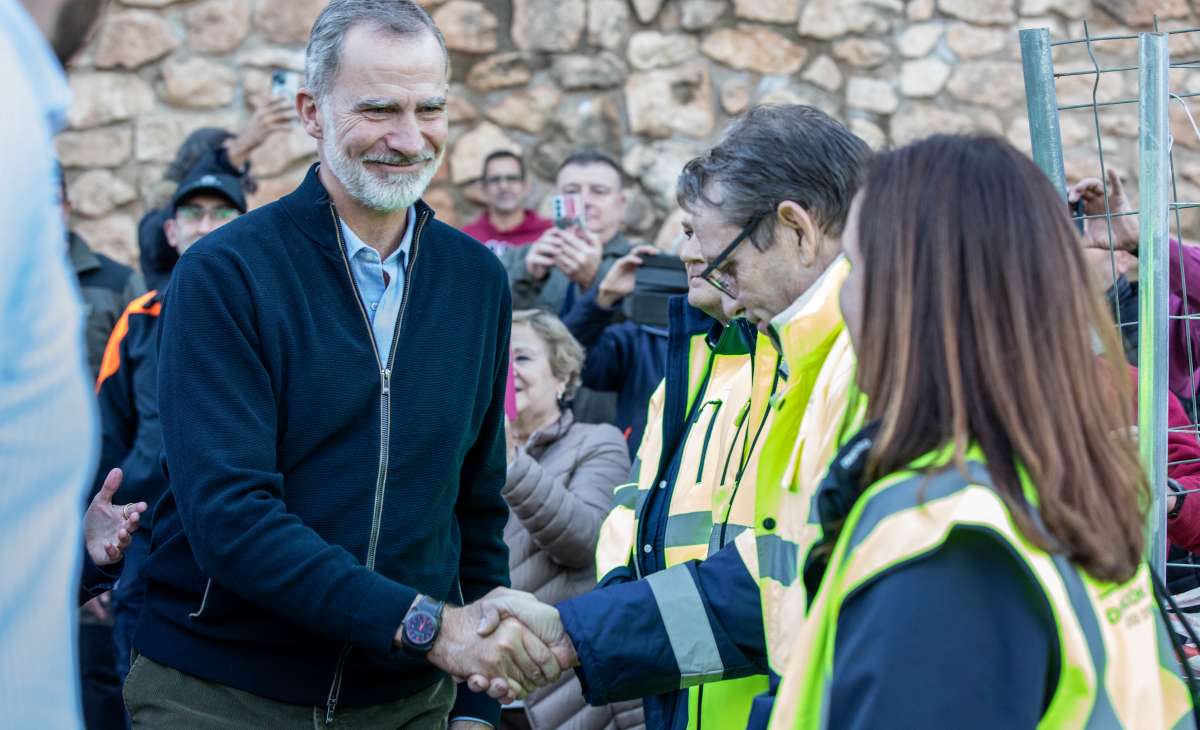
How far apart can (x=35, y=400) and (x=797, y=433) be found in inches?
47.6

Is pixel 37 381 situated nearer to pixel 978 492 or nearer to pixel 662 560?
pixel 978 492

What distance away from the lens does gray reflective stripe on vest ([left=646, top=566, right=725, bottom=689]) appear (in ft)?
7.38

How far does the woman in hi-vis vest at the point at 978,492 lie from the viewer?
1331 millimetres

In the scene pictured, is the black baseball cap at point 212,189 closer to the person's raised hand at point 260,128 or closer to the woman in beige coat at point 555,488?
the person's raised hand at point 260,128

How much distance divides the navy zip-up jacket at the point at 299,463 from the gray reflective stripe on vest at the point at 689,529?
0.41 m

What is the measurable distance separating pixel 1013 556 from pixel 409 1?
1784mm

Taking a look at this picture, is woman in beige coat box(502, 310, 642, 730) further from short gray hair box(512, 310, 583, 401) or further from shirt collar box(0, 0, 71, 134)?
shirt collar box(0, 0, 71, 134)

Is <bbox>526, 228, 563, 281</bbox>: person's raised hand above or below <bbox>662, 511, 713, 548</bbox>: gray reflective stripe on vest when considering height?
above

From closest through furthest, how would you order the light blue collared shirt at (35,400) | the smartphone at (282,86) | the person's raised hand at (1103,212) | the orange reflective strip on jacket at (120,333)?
the light blue collared shirt at (35,400), the person's raised hand at (1103,212), the orange reflective strip on jacket at (120,333), the smartphone at (282,86)

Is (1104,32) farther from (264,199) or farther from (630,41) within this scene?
(264,199)

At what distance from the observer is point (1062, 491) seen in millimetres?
1397

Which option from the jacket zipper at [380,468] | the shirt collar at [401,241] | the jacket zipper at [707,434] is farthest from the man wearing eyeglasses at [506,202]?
the jacket zipper at [380,468]

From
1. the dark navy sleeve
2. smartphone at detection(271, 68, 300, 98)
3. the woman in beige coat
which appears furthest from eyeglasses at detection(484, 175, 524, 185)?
the dark navy sleeve

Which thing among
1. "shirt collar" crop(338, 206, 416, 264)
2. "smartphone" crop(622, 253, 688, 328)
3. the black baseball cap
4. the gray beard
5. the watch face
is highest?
the black baseball cap
